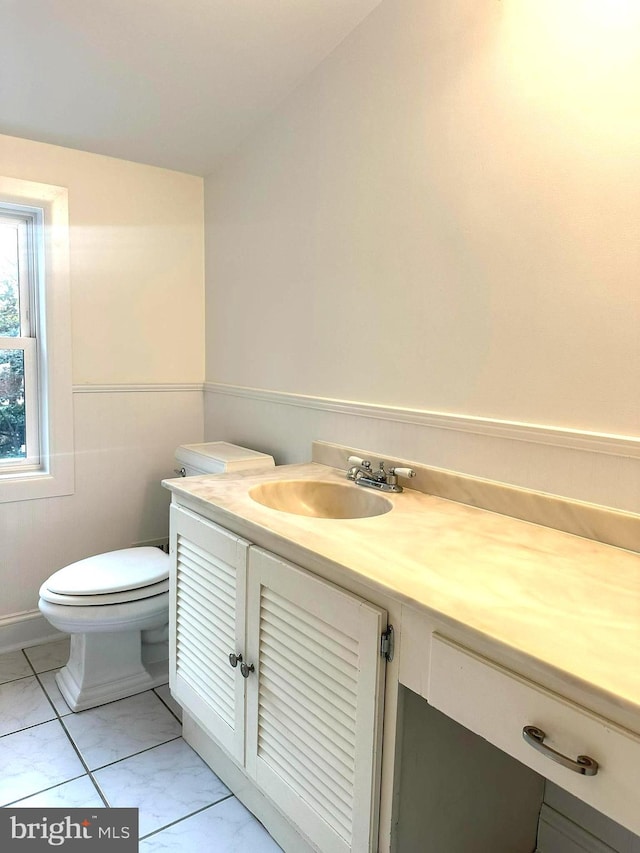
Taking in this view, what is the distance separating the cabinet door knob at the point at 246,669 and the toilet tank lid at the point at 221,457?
0.83m

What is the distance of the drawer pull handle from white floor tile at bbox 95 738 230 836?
3.89 ft

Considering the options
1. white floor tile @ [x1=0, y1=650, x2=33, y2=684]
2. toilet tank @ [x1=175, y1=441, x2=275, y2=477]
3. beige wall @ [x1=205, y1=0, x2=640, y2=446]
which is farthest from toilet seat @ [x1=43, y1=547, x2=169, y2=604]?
beige wall @ [x1=205, y1=0, x2=640, y2=446]

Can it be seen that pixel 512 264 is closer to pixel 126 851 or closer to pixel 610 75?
pixel 610 75

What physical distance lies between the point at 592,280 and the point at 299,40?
1.28 metres

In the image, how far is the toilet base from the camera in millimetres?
2037

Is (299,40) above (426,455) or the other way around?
above

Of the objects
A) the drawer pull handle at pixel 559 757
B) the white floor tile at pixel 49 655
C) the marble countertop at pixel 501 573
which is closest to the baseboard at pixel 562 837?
the marble countertop at pixel 501 573

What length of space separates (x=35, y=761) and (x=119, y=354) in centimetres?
155

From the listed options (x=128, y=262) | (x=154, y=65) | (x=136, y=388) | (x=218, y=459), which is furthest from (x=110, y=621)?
(x=154, y=65)

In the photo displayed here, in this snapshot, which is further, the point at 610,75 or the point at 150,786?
the point at 150,786

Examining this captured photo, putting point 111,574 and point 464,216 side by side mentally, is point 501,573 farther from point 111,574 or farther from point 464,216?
point 111,574

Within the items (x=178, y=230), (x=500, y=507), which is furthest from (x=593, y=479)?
(x=178, y=230)

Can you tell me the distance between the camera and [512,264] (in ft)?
4.67

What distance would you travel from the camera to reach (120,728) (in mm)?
1926
